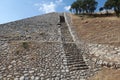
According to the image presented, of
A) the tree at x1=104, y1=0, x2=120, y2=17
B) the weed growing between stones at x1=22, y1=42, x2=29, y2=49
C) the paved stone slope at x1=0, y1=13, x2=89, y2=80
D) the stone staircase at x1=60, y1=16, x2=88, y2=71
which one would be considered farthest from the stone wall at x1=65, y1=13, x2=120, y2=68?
the tree at x1=104, y1=0, x2=120, y2=17

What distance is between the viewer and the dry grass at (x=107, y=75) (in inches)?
470

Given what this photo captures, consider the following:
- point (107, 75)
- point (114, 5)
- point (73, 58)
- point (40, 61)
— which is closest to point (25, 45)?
point (40, 61)

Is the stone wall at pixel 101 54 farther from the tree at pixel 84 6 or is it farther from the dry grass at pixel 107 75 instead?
the tree at pixel 84 6

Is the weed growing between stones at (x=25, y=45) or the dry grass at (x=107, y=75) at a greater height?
the weed growing between stones at (x=25, y=45)

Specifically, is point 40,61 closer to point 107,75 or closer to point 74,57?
point 74,57

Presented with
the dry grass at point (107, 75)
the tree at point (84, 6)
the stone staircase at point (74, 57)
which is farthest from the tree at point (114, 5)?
the dry grass at point (107, 75)

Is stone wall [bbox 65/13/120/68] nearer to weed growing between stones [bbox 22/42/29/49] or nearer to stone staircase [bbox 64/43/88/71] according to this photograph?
stone staircase [bbox 64/43/88/71]

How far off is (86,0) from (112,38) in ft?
123

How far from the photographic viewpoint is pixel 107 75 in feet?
40.3

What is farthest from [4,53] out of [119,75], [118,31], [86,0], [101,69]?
[86,0]

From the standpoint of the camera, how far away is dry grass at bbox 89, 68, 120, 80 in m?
11.9

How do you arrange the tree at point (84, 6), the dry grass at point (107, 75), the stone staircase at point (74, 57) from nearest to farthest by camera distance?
the dry grass at point (107, 75) → the stone staircase at point (74, 57) → the tree at point (84, 6)

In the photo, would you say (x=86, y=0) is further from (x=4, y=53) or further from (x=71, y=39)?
(x=4, y=53)

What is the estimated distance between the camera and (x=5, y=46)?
16156 mm
